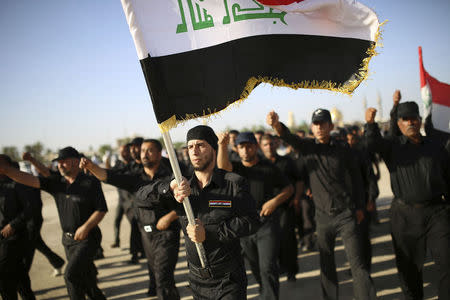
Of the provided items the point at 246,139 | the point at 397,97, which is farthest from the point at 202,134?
the point at 397,97

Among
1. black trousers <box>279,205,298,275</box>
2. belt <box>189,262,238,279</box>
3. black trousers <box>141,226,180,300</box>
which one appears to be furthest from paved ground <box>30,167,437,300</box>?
belt <box>189,262,238,279</box>

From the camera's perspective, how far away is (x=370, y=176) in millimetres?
5344

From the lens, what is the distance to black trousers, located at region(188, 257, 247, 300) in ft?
8.29

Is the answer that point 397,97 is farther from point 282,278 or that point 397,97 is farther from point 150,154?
point 150,154

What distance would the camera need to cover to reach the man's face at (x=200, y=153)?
2693 mm

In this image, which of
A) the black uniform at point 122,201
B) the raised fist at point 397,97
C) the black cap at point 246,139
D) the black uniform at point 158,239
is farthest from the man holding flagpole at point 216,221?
the black uniform at point 122,201

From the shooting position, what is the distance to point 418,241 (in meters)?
3.52

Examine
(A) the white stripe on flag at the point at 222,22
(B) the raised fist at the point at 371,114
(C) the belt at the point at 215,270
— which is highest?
(A) the white stripe on flag at the point at 222,22

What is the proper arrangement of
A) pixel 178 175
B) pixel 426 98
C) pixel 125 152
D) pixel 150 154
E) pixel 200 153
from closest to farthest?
pixel 178 175
pixel 200 153
pixel 150 154
pixel 426 98
pixel 125 152

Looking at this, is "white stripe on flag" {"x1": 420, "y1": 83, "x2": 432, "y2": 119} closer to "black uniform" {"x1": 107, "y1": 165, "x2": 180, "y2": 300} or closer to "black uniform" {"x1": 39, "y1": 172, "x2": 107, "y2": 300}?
"black uniform" {"x1": 107, "y1": 165, "x2": 180, "y2": 300}

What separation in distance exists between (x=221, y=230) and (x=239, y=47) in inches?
62.2

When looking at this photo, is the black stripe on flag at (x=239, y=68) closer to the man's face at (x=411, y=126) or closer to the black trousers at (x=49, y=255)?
the man's face at (x=411, y=126)

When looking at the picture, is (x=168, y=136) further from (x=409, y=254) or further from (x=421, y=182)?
(x=409, y=254)

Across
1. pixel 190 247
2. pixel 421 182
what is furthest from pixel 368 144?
pixel 190 247
